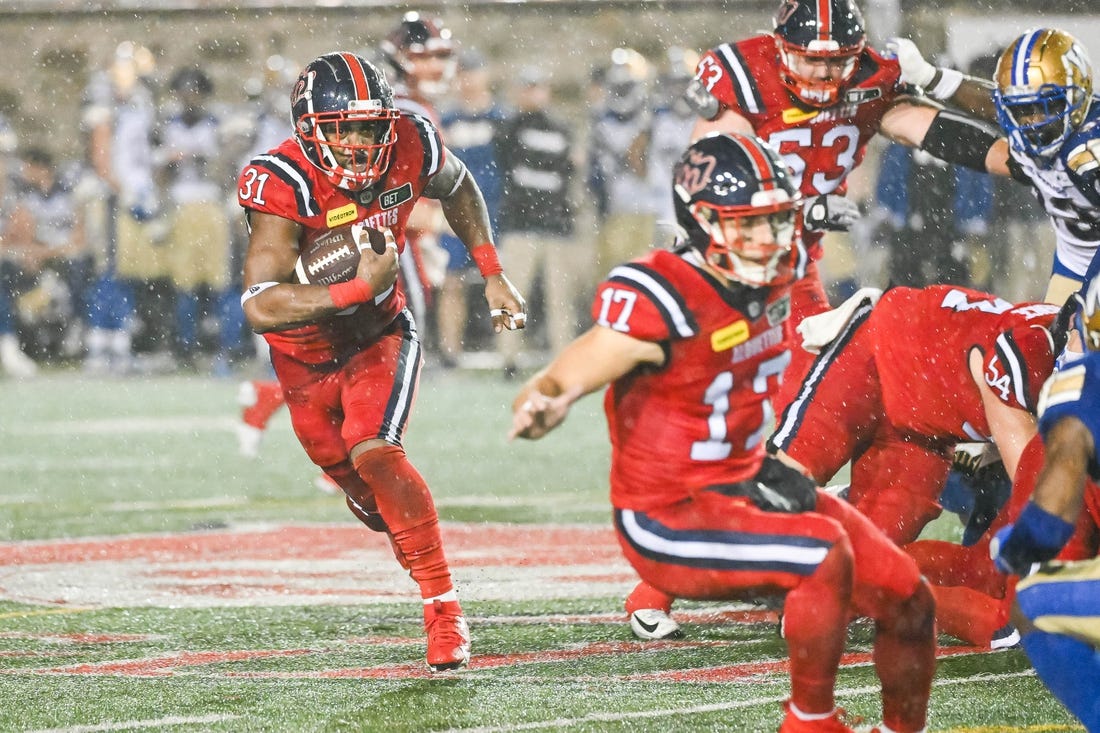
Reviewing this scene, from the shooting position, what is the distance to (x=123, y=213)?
1390cm

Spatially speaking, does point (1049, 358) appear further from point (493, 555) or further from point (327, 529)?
point (327, 529)

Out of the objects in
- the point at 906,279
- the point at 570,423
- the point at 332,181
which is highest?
the point at 332,181

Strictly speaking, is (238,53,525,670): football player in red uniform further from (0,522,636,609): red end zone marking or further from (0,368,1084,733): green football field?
(0,522,636,609): red end zone marking

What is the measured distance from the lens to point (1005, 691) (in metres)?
4.17

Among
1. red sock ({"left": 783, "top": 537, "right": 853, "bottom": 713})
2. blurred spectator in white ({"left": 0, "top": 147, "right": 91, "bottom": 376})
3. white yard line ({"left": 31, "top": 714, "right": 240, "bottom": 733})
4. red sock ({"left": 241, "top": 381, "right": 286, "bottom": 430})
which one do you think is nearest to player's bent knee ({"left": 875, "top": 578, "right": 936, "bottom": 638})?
red sock ({"left": 783, "top": 537, "right": 853, "bottom": 713})

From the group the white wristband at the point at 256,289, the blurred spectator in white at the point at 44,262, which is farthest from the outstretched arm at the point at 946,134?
the blurred spectator in white at the point at 44,262

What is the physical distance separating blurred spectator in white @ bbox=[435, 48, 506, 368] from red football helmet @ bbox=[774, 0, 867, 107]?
6859 millimetres

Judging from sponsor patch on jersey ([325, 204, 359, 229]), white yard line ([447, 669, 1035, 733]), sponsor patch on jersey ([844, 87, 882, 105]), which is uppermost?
sponsor patch on jersey ([844, 87, 882, 105])

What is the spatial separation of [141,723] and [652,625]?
61.8 inches

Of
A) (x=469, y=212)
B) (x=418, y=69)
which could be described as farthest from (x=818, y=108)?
(x=418, y=69)

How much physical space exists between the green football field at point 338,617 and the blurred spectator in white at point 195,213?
4081 mm

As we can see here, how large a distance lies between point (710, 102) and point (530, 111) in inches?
284

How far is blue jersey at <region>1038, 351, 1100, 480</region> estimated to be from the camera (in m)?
3.38

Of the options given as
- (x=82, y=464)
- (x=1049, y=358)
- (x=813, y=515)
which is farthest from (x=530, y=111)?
(x=813, y=515)
